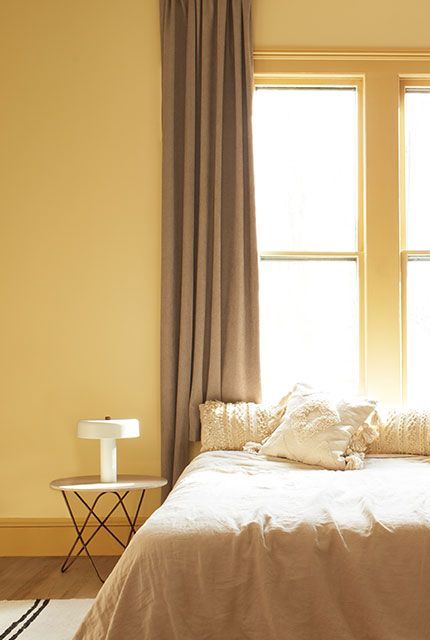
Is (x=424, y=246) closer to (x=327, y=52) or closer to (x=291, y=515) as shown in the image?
(x=327, y=52)

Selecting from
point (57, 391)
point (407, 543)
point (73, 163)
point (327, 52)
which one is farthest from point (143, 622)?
point (327, 52)

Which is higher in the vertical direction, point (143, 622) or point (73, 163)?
point (73, 163)

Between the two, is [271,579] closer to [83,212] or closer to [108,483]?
[108,483]

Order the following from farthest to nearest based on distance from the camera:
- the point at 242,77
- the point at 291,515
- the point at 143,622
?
the point at 242,77 → the point at 291,515 → the point at 143,622

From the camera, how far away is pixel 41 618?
3.27 metres

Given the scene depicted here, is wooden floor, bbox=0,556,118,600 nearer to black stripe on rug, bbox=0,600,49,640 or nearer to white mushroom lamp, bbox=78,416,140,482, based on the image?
black stripe on rug, bbox=0,600,49,640

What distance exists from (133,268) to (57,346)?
61cm

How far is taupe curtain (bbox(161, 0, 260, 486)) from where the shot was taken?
4.37m

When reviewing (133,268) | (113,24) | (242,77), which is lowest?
(133,268)

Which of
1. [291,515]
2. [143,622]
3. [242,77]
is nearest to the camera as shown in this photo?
[143,622]

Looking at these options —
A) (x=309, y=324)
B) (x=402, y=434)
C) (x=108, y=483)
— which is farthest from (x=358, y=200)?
(x=108, y=483)

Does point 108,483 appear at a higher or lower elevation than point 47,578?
higher

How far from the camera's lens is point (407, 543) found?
2371 mm

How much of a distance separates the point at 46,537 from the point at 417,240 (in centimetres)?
267
